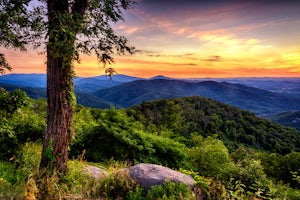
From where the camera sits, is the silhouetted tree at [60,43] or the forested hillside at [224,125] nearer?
the silhouetted tree at [60,43]

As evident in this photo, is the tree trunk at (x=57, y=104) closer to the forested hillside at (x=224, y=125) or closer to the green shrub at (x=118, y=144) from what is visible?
the green shrub at (x=118, y=144)

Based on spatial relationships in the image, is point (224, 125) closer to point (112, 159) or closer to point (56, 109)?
point (112, 159)

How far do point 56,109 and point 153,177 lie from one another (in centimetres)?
307

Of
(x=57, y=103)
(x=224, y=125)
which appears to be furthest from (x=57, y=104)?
(x=224, y=125)

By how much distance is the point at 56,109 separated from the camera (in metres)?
6.36

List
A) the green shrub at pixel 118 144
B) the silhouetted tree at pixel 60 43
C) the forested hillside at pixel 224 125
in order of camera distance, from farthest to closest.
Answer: the forested hillside at pixel 224 125, the green shrub at pixel 118 144, the silhouetted tree at pixel 60 43

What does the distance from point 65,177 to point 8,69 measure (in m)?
4.38

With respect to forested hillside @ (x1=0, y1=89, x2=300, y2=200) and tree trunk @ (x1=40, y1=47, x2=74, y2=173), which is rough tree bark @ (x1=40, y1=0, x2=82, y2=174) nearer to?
tree trunk @ (x1=40, y1=47, x2=74, y2=173)

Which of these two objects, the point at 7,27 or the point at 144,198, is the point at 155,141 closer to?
the point at 144,198

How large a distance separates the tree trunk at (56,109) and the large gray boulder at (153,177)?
6.69 feet

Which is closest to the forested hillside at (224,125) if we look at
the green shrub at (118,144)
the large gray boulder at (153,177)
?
the green shrub at (118,144)

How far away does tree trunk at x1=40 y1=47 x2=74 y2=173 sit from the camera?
6344 millimetres

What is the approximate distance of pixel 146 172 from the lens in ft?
23.7

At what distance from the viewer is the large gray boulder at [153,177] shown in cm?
679
